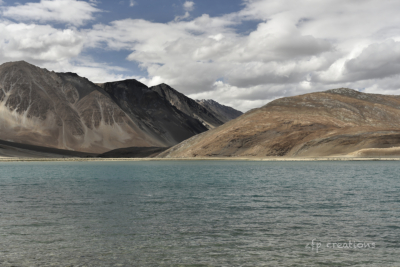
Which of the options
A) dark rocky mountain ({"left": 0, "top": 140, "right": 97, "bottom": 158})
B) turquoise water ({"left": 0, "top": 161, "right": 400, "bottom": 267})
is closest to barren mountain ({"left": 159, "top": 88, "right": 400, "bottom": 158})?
dark rocky mountain ({"left": 0, "top": 140, "right": 97, "bottom": 158})

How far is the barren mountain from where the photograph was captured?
127125mm

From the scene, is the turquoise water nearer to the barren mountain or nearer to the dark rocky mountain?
the barren mountain

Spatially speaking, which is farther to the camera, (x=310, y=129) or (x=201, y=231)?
(x=310, y=129)

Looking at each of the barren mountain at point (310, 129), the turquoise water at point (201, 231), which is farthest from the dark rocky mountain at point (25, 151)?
the turquoise water at point (201, 231)

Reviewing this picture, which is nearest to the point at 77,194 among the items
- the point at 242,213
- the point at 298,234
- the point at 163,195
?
the point at 163,195

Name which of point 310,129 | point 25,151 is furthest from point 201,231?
point 25,151

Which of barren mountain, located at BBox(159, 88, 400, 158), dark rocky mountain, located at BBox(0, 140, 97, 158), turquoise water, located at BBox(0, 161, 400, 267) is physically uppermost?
barren mountain, located at BBox(159, 88, 400, 158)

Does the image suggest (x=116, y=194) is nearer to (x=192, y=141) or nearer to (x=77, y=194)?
(x=77, y=194)

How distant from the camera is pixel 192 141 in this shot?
168 m

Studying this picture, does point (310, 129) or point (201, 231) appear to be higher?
point (310, 129)

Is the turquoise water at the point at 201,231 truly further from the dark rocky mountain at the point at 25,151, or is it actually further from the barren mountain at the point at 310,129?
the dark rocky mountain at the point at 25,151

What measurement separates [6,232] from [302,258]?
44.8 ft

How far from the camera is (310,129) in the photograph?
147 m

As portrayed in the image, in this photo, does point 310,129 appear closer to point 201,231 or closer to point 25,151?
point 25,151
